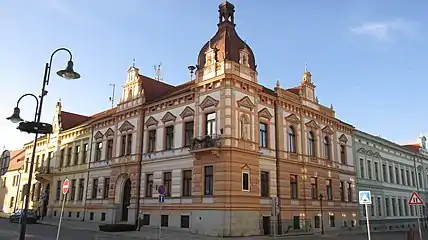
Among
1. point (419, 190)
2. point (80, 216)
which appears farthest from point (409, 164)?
point (80, 216)

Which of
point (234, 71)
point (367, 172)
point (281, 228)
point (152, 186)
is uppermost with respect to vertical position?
point (234, 71)

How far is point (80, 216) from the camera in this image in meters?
40.2

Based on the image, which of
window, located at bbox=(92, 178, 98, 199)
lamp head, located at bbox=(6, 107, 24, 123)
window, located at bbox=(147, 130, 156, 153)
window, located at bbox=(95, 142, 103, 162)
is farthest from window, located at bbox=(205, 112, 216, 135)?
window, located at bbox=(92, 178, 98, 199)

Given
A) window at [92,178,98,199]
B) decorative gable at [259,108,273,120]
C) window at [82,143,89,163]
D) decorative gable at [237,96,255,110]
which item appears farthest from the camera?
window at [82,143,89,163]

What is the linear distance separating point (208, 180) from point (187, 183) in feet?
8.07

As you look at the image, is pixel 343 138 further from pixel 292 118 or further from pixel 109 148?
pixel 109 148

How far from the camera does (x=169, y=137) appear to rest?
31797 millimetres

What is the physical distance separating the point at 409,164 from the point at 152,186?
40.5 meters

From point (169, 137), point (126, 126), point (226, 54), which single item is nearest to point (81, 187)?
point (126, 126)

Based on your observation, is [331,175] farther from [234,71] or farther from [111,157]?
[111,157]

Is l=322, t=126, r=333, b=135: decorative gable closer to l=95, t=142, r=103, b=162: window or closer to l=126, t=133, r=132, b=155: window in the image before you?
l=126, t=133, r=132, b=155: window

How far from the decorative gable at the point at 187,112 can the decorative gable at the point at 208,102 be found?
1.23 m

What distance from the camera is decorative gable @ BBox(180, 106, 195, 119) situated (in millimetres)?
29725

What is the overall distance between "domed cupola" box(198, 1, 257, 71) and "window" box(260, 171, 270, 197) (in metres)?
8.33
